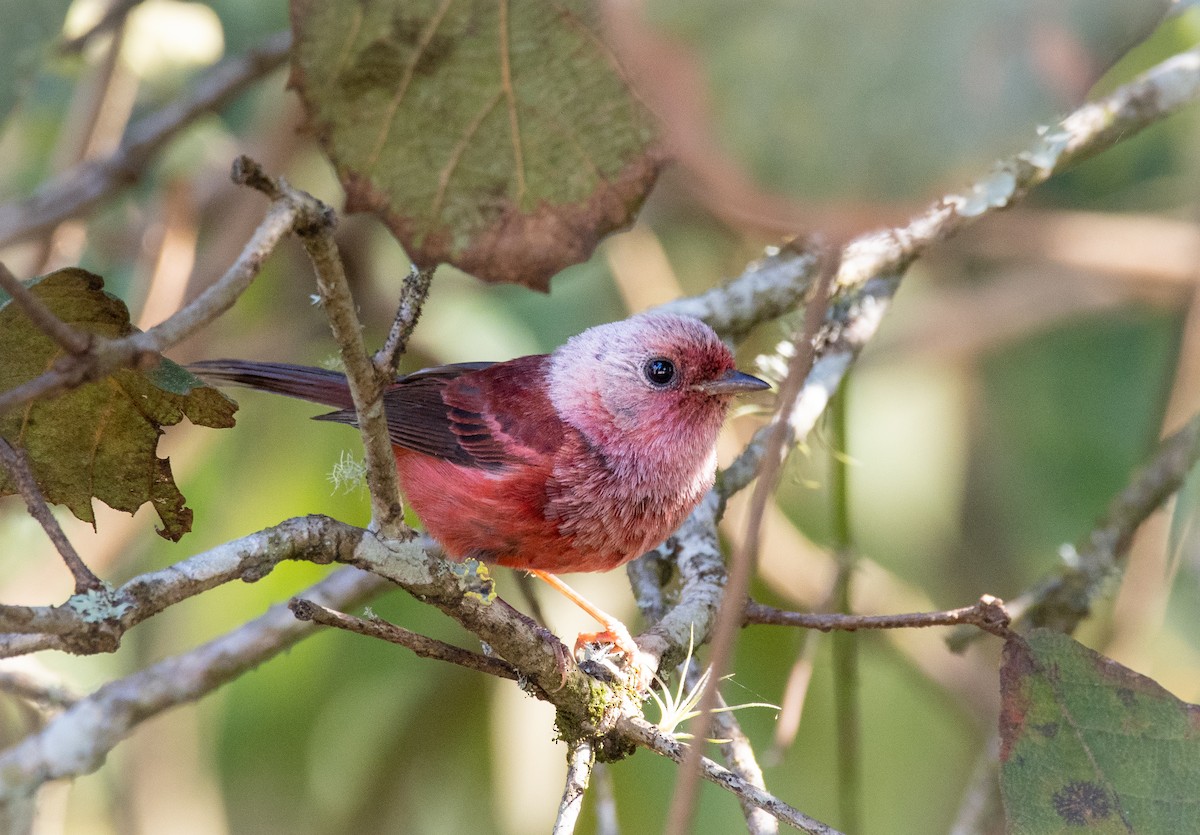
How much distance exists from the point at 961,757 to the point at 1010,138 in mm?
3931

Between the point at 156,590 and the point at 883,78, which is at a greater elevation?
the point at 883,78

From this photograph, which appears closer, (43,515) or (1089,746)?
(43,515)

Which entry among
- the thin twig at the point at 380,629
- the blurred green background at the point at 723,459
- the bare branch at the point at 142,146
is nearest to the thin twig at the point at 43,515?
the thin twig at the point at 380,629

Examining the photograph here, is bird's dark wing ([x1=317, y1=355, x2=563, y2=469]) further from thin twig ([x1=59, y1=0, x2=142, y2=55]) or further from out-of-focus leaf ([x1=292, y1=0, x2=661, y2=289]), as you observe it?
thin twig ([x1=59, y1=0, x2=142, y2=55])

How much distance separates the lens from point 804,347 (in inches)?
51.0

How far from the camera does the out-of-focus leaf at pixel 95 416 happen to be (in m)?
2.10

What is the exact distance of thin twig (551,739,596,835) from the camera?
2.12 meters

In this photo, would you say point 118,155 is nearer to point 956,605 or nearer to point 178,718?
point 178,718

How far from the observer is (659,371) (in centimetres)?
363

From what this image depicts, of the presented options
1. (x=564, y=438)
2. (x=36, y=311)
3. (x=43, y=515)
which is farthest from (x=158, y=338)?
(x=564, y=438)

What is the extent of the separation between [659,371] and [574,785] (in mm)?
1659

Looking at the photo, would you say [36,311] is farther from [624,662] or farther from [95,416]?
[624,662]

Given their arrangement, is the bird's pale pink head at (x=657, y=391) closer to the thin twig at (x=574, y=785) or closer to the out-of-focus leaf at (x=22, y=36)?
the thin twig at (x=574, y=785)

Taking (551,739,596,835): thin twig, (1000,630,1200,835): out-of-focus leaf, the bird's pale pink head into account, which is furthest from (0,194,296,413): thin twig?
the bird's pale pink head
